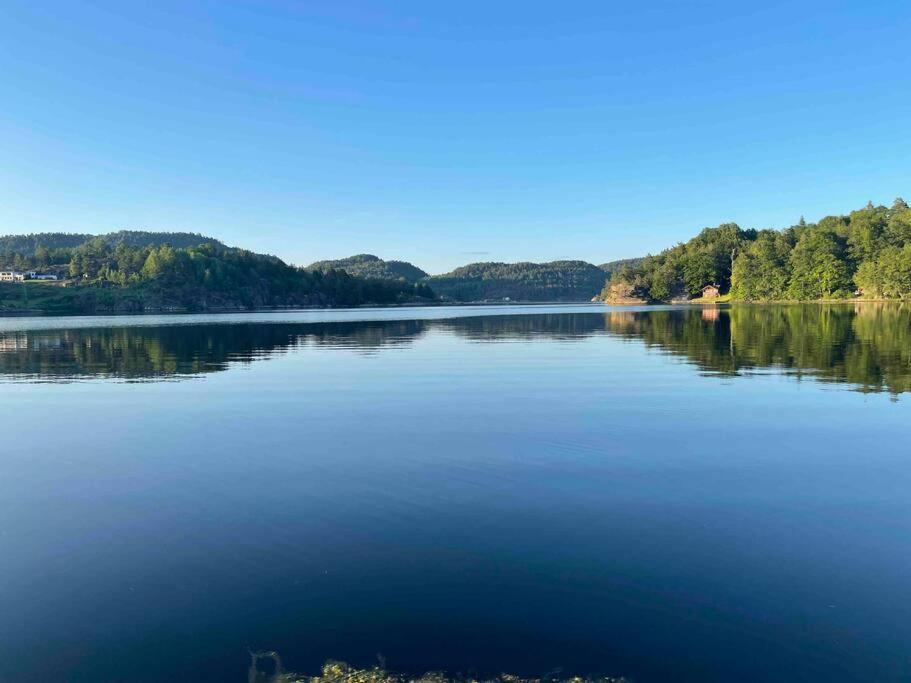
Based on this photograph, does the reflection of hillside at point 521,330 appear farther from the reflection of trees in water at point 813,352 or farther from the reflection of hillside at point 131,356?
the reflection of hillside at point 131,356

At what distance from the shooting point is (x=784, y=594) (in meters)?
8.56

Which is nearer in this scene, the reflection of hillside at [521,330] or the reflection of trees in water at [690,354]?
the reflection of trees in water at [690,354]

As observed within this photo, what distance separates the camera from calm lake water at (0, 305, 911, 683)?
7453mm

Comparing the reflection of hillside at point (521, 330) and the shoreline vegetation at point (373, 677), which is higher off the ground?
the reflection of hillside at point (521, 330)

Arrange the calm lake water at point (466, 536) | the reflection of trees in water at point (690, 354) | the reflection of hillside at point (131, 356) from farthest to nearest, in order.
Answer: the reflection of hillside at point (131, 356) < the reflection of trees in water at point (690, 354) < the calm lake water at point (466, 536)

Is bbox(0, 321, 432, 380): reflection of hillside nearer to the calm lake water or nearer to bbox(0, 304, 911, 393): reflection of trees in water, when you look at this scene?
bbox(0, 304, 911, 393): reflection of trees in water

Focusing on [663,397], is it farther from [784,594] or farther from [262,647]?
[262,647]

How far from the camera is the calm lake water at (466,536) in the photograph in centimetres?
745

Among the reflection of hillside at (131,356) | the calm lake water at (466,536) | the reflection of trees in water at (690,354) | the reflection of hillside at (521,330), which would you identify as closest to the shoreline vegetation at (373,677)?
the calm lake water at (466,536)

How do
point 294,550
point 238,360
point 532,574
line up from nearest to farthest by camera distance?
point 532,574 < point 294,550 < point 238,360

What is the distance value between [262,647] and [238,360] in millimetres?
37678

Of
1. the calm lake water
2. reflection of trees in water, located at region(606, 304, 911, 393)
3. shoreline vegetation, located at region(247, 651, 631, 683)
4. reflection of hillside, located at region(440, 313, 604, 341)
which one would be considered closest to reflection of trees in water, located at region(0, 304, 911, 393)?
reflection of trees in water, located at region(606, 304, 911, 393)

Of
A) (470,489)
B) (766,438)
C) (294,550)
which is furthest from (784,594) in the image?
(766,438)

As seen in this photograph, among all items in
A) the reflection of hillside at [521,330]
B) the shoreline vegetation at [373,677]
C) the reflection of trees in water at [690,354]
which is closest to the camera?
the shoreline vegetation at [373,677]
